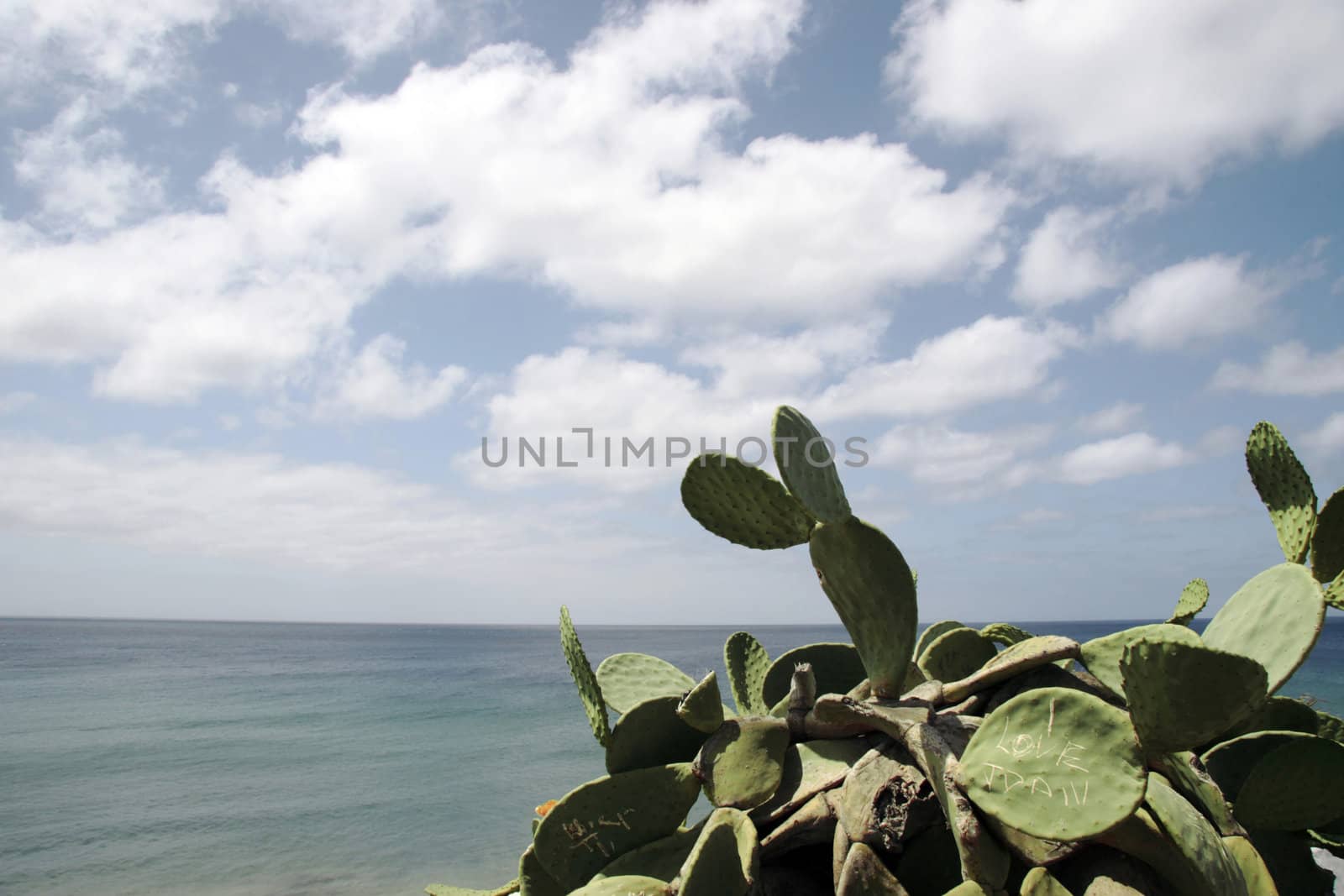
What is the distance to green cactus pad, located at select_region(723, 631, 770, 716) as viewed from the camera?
6.70 feet

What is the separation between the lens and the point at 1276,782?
1624 mm

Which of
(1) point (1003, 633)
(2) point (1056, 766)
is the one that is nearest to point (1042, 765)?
(2) point (1056, 766)

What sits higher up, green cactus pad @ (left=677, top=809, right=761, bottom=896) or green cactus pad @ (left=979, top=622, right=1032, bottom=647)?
green cactus pad @ (left=979, top=622, right=1032, bottom=647)

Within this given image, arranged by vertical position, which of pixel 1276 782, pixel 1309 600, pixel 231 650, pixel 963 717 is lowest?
pixel 231 650

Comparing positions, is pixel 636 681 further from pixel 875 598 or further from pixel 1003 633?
pixel 1003 633

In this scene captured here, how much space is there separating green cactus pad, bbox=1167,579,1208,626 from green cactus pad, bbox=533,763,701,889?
8.88 feet

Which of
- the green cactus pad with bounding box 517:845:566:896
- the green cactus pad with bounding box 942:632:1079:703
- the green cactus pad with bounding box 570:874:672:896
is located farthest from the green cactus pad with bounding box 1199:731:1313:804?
the green cactus pad with bounding box 517:845:566:896

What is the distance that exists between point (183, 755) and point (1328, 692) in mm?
36530

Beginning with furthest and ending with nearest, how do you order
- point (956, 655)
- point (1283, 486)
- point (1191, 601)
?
point (1191, 601) → point (1283, 486) → point (956, 655)

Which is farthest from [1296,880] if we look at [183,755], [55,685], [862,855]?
[55,685]

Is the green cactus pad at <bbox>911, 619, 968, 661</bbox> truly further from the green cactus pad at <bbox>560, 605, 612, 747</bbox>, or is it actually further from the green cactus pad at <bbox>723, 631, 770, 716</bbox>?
the green cactus pad at <bbox>560, 605, 612, 747</bbox>

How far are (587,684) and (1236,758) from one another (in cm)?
132

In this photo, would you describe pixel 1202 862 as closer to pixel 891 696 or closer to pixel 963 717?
pixel 963 717

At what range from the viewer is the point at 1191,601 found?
3574 mm
